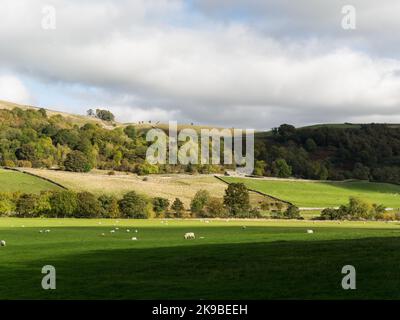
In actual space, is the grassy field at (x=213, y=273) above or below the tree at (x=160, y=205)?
above

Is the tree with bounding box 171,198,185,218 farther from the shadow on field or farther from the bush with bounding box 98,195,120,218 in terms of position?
the shadow on field

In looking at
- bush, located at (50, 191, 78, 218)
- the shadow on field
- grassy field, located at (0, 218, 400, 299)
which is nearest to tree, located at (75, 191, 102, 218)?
bush, located at (50, 191, 78, 218)

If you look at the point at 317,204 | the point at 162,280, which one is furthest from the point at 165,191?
the point at 162,280

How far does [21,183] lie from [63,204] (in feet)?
127

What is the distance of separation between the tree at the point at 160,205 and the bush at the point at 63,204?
21.6 meters

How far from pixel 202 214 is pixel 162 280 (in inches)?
4891

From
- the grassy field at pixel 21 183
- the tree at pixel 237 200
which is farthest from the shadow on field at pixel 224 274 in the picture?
the grassy field at pixel 21 183

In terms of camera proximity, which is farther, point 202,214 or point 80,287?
point 202,214

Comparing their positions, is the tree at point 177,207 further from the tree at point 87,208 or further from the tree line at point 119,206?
the tree at point 87,208

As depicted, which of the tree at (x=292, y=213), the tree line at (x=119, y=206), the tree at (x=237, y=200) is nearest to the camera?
the tree line at (x=119, y=206)

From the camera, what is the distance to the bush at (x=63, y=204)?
459ft
